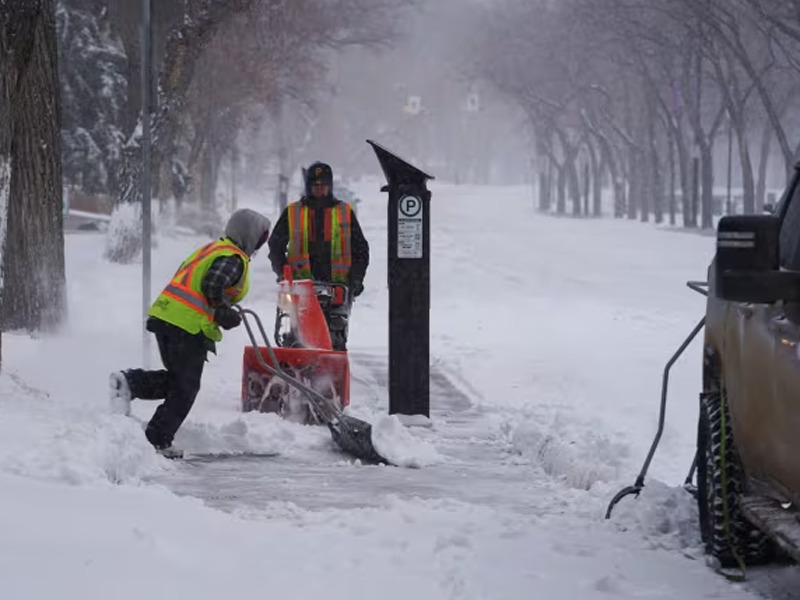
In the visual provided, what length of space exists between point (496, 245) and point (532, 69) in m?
24.7

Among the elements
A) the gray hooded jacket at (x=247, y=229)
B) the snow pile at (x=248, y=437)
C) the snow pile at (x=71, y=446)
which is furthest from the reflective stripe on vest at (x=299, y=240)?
the snow pile at (x=71, y=446)

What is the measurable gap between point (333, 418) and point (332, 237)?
6.36 ft

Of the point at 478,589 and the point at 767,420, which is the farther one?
the point at 478,589

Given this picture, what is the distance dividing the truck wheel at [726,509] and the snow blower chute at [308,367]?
9.65 feet

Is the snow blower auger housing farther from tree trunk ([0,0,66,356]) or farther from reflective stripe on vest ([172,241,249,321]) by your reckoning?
tree trunk ([0,0,66,356])

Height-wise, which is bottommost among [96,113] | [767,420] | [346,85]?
[767,420]

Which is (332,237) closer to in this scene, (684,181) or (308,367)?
(308,367)

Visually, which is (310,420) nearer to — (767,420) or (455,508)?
(455,508)

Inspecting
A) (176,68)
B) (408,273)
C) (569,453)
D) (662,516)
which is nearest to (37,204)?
(408,273)

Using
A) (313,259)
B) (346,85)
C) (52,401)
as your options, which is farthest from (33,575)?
(346,85)

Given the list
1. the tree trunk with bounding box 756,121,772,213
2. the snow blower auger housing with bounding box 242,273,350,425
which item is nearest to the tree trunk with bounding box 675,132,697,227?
the tree trunk with bounding box 756,121,772,213

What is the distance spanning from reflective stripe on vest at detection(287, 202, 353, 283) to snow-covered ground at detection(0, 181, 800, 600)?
3.52 feet

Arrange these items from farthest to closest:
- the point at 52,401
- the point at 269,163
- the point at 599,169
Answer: the point at 269,163
the point at 599,169
the point at 52,401

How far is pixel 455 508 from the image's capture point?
22.1 feet
